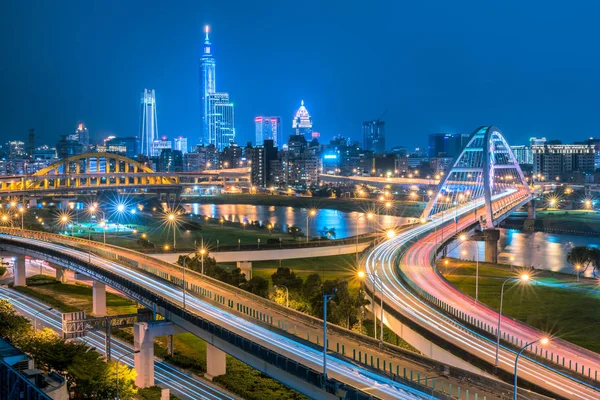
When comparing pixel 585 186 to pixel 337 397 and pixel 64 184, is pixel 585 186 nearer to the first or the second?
pixel 64 184

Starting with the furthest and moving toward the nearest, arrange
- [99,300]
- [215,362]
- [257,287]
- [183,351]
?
[99,300], [257,287], [183,351], [215,362]

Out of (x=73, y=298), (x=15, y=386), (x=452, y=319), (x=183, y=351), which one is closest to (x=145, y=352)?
(x=183, y=351)

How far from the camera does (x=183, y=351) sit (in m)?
27.5

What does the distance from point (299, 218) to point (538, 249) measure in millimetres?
39200

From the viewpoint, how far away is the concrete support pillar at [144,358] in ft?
76.3

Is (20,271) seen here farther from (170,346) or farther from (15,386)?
(15,386)

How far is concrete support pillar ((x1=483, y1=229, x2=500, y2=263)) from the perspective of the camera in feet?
175

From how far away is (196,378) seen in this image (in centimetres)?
2411

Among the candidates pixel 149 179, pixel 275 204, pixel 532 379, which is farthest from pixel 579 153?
pixel 532 379

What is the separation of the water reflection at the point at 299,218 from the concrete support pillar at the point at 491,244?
1754 cm

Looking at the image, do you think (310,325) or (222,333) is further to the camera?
(310,325)

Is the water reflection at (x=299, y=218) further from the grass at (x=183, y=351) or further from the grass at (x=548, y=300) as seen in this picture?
the grass at (x=183, y=351)

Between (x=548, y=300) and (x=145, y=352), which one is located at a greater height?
(x=145, y=352)

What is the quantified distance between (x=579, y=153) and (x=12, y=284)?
14381 centimetres
